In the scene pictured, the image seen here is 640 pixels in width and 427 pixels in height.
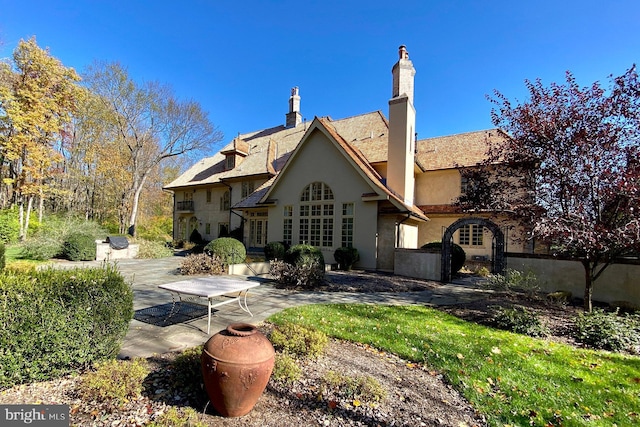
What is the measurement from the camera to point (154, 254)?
17219mm

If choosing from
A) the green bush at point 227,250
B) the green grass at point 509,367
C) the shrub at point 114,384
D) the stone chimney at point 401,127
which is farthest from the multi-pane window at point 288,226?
the shrub at point 114,384

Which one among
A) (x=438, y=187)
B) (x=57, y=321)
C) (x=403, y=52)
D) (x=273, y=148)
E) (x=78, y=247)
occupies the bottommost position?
(x=78, y=247)

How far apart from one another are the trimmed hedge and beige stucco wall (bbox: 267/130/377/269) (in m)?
11.6

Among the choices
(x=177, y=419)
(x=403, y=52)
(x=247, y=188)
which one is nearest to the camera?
(x=177, y=419)

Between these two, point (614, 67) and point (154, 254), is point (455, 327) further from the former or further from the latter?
point (154, 254)

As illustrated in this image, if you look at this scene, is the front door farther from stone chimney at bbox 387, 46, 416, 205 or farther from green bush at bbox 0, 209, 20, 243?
green bush at bbox 0, 209, 20, 243

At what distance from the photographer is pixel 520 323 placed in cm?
574

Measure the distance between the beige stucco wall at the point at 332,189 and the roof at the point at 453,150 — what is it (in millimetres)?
6445

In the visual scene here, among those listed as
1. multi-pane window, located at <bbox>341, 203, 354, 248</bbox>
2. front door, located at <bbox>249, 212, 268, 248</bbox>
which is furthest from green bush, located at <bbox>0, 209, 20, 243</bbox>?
multi-pane window, located at <bbox>341, 203, 354, 248</bbox>

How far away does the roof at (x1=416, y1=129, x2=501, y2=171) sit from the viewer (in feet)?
59.7

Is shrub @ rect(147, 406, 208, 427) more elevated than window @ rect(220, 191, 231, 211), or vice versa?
window @ rect(220, 191, 231, 211)

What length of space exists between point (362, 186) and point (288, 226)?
5.11 m

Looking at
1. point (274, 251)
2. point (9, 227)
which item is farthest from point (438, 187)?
point (9, 227)

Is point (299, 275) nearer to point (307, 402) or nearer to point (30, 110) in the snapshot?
point (307, 402)
